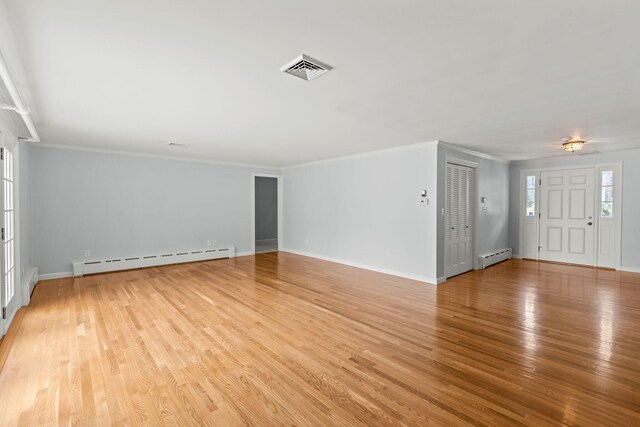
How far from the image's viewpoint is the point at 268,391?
2.23m

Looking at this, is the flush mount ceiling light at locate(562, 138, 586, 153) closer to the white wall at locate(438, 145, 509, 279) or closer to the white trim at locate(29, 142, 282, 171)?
the white wall at locate(438, 145, 509, 279)

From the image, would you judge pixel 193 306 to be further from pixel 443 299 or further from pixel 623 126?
pixel 623 126

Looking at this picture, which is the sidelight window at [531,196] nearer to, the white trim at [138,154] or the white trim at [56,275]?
the white trim at [138,154]

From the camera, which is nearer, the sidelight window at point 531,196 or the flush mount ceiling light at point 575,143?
the flush mount ceiling light at point 575,143

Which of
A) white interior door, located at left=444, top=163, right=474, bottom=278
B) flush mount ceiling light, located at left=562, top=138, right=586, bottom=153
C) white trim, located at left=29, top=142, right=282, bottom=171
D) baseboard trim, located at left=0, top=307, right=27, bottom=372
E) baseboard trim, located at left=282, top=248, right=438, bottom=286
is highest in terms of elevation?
white trim, located at left=29, top=142, right=282, bottom=171

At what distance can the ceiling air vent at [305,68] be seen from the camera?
225cm

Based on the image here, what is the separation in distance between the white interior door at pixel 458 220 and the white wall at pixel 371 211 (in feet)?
1.68

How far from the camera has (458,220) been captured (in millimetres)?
5879

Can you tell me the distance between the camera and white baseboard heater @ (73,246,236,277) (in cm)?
581

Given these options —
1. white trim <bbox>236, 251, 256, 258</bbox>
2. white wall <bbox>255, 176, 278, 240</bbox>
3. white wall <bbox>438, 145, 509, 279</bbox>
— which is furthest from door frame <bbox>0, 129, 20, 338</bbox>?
white wall <bbox>255, 176, 278, 240</bbox>

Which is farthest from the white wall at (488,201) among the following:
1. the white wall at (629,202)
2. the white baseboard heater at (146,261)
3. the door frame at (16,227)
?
the door frame at (16,227)

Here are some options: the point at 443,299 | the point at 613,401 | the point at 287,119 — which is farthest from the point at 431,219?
the point at 613,401

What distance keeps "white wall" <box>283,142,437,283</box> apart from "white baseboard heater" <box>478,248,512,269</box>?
186 cm

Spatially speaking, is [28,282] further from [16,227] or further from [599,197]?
[599,197]
